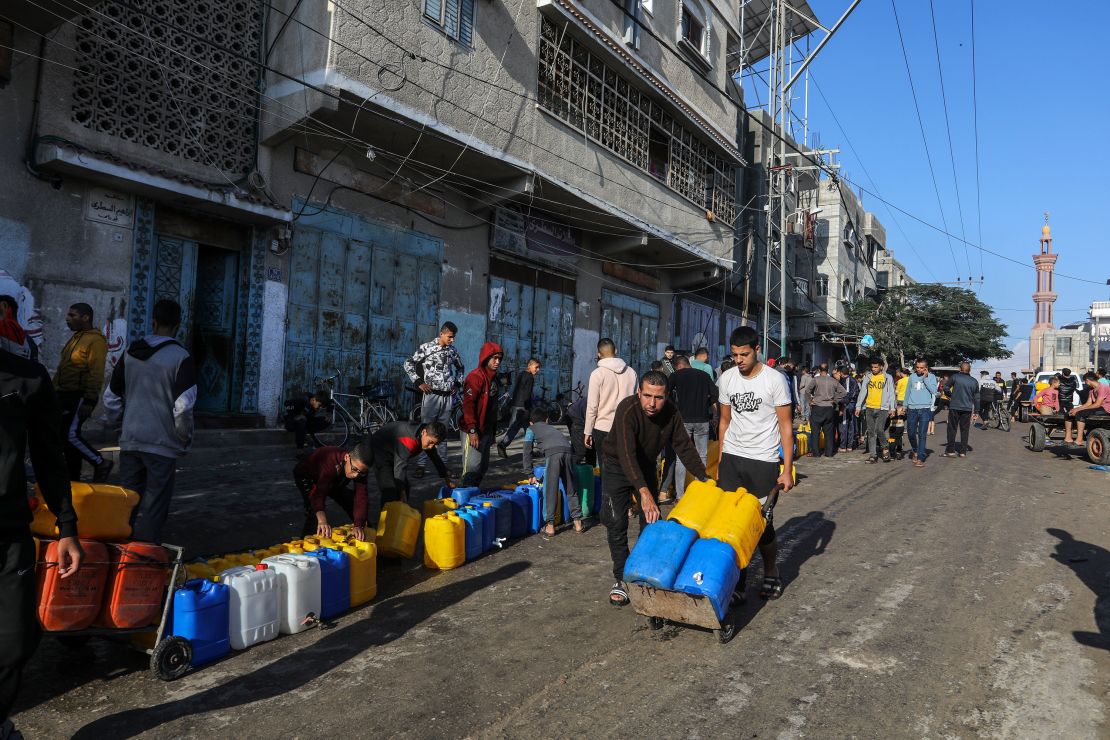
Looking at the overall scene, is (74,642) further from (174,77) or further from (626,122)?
(626,122)

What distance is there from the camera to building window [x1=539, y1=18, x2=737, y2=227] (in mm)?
15406

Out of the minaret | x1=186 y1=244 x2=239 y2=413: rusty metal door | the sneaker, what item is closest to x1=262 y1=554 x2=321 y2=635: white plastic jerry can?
the sneaker

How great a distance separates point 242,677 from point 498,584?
6.86 feet

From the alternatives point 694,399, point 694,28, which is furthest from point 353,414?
point 694,28

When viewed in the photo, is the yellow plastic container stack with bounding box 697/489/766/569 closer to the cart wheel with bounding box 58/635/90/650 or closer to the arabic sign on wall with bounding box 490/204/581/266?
the cart wheel with bounding box 58/635/90/650

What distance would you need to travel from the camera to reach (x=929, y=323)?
145 ft

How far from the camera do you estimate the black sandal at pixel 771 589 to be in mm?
5195

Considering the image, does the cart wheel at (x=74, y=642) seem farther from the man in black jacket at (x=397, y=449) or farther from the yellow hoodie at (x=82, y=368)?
the yellow hoodie at (x=82, y=368)

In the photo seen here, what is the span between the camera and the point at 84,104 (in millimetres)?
9180

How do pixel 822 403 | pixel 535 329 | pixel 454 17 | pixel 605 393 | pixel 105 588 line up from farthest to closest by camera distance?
pixel 535 329 → pixel 822 403 → pixel 454 17 → pixel 605 393 → pixel 105 588

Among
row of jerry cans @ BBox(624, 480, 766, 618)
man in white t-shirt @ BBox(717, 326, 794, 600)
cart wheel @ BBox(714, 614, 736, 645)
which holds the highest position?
man in white t-shirt @ BBox(717, 326, 794, 600)

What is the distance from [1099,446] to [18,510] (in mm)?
16705

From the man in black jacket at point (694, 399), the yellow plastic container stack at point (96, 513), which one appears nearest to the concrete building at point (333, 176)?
the yellow plastic container stack at point (96, 513)

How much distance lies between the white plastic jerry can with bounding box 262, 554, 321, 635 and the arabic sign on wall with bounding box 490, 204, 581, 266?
39.0ft
